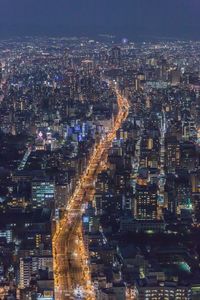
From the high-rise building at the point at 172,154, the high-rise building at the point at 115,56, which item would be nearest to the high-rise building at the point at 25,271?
the high-rise building at the point at 172,154

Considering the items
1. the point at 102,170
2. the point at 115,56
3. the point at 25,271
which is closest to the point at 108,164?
the point at 102,170

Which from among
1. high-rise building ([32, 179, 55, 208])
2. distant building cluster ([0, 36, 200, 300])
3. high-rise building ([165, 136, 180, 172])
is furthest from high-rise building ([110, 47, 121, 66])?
high-rise building ([32, 179, 55, 208])

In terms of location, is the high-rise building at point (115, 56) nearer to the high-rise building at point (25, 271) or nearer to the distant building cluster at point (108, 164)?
the distant building cluster at point (108, 164)

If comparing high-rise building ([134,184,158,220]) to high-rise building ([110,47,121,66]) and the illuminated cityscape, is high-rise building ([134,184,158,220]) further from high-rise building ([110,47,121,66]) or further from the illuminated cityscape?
high-rise building ([110,47,121,66])

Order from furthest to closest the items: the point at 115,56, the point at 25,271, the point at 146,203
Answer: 1. the point at 115,56
2. the point at 146,203
3. the point at 25,271

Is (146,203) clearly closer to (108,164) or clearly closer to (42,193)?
(42,193)

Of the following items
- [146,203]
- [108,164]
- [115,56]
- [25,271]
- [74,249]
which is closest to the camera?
[25,271]

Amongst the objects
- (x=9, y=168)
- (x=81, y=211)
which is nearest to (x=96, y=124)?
(x=9, y=168)

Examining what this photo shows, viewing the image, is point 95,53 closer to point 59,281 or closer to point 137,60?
point 137,60
